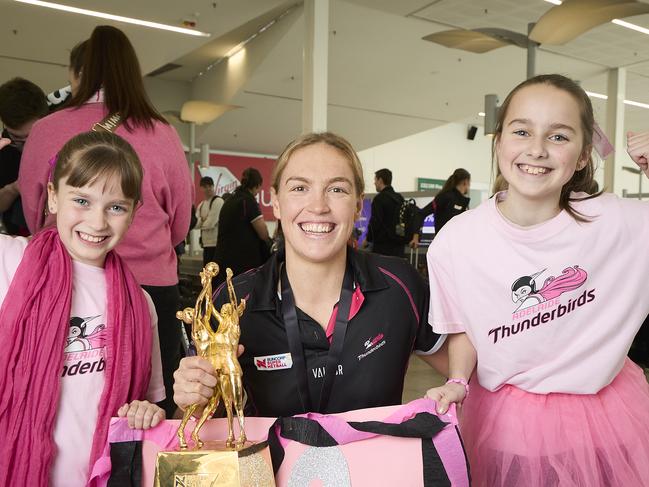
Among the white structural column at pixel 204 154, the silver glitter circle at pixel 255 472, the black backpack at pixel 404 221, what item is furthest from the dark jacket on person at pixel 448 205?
the white structural column at pixel 204 154

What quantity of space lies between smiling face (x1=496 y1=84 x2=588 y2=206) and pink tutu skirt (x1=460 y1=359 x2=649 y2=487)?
56 centimetres

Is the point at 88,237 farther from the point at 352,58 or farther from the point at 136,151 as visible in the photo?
the point at 352,58

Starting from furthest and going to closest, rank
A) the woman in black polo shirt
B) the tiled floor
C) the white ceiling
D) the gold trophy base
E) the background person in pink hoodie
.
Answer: the white ceiling → the tiled floor → the background person in pink hoodie → the woman in black polo shirt → the gold trophy base

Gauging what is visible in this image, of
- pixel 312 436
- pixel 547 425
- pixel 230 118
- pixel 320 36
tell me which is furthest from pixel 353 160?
pixel 230 118

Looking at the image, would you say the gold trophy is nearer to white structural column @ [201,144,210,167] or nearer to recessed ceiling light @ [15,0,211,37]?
recessed ceiling light @ [15,0,211,37]

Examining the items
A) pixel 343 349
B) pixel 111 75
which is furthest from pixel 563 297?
pixel 111 75

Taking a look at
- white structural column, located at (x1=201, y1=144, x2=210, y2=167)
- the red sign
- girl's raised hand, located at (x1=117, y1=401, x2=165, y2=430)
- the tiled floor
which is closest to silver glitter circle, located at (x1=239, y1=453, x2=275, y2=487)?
girl's raised hand, located at (x1=117, y1=401, x2=165, y2=430)

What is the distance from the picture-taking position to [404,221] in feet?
23.9

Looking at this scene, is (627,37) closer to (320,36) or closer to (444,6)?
(444,6)

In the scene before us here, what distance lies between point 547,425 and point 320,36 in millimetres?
7366

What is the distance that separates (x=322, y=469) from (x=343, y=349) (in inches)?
15.4

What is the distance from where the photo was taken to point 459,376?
65.0 inches

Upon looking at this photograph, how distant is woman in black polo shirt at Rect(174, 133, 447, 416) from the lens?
159 centimetres

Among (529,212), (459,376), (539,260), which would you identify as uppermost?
(529,212)
